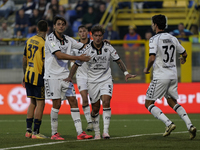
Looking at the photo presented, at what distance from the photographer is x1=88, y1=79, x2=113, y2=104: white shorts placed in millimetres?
7598

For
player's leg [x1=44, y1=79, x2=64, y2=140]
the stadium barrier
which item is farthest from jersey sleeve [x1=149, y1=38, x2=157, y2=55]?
the stadium barrier

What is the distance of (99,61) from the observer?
7.61m

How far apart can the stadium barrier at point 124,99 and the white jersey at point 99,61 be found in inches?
232

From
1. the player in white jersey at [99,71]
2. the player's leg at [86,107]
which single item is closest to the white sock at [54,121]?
the player in white jersey at [99,71]

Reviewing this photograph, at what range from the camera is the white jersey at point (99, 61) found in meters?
7.59

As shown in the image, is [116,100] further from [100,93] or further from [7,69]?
[100,93]

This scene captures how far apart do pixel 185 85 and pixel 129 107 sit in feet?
6.23

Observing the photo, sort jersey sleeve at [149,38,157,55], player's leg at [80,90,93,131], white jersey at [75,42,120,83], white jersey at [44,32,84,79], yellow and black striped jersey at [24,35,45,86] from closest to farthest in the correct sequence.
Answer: jersey sleeve at [149,38,157,55]
white jersey at [44,32,84,79]
white jersey at [75,42,120,83]
yellow and black striped jersey at [24,35,45,86]
player's leg at [80,90,93,131]

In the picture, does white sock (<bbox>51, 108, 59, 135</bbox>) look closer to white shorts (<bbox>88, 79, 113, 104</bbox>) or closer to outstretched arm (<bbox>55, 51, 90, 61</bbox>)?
white shorts (<bbox>88, 79, 113, 104</bbox>)

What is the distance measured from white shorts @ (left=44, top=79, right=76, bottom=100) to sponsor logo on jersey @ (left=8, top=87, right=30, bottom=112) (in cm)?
627

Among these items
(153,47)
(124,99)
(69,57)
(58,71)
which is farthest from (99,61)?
(124,99)

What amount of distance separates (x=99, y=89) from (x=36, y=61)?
49.9 inches

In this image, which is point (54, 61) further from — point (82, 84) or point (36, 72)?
point (82, 84)

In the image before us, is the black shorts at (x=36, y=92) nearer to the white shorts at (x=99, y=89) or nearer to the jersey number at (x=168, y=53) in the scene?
the white shorts at (x=99, y=89)
